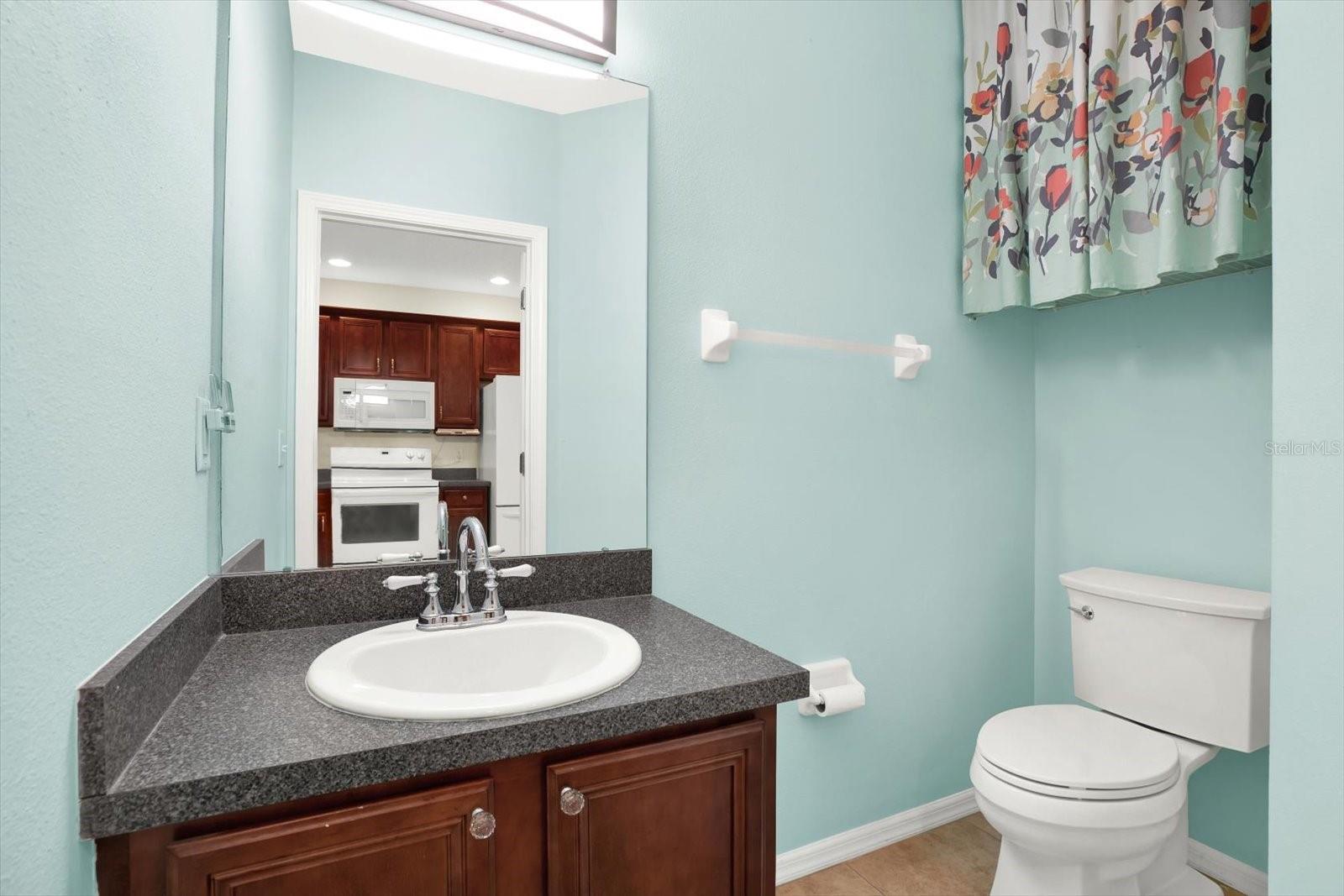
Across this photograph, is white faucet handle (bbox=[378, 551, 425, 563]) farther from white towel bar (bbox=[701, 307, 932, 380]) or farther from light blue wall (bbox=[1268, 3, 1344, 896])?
light blue wall (bbox=[1268, 3, 1344, 896])

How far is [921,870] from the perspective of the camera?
188 centimetres

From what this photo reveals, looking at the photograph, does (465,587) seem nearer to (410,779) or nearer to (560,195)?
(410,779)

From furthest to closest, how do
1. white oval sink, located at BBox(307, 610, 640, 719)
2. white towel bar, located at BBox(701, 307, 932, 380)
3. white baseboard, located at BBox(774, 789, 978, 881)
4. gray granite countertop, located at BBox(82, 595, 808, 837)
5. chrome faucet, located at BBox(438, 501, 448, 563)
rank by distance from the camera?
white baseboard, located at BBox(774, 789, 978, 881)
white towel bar, located at BBox(701, 307, 932, 380)
chrome faucet, located at BBox(438, 501, 448, 563)
white oval sink, located at BBox(307, 610, 640, 719)
gray granite countertop, located at BBox(82, 595, 808, 837)

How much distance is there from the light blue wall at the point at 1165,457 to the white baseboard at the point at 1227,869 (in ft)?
0.08

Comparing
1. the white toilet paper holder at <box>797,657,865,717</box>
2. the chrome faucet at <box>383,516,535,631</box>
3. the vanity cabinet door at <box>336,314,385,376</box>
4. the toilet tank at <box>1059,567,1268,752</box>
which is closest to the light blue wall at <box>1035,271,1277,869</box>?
the toilet tank at <box>1059,567,1268,752</box>

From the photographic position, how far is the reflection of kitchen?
4.26 ft

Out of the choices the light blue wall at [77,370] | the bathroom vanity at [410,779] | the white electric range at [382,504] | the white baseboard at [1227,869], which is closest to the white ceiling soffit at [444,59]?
the light blue wall at [77,370]

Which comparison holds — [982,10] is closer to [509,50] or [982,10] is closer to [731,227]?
[731,227]

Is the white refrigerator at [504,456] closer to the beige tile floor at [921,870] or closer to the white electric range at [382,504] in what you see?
the white electric range at [382,504]

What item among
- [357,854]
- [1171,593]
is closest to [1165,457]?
[1171,593]

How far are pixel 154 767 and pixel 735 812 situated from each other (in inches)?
28.6

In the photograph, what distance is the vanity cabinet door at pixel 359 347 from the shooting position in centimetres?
130

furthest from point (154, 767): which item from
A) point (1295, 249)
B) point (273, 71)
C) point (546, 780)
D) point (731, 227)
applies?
point (1295, 249)

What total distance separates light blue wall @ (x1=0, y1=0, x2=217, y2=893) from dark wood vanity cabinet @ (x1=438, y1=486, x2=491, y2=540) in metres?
0.50
